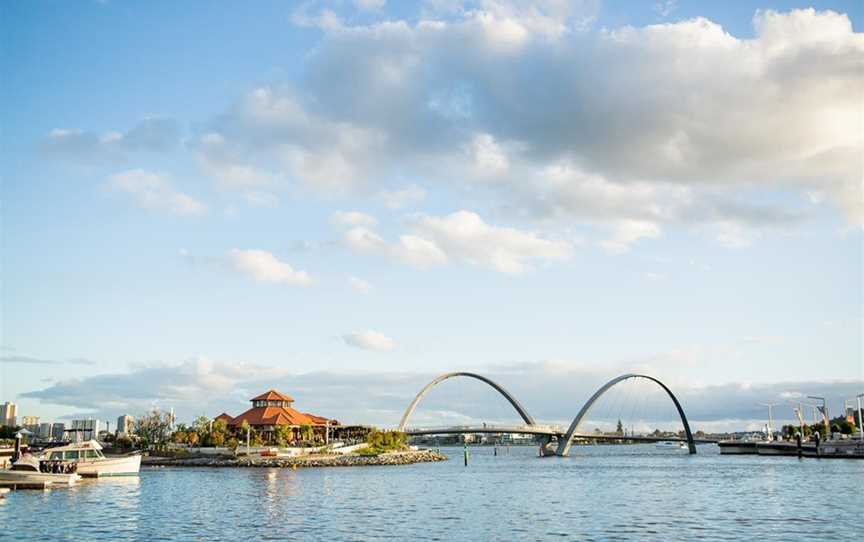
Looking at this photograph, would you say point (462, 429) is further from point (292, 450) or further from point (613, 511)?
point (613, 511)

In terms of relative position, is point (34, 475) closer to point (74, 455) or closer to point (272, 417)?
point (74, 455)

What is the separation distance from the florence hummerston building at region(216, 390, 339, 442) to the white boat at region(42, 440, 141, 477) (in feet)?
143

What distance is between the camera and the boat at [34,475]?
6350 centimetres

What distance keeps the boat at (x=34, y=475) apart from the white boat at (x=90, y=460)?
13.9 feet

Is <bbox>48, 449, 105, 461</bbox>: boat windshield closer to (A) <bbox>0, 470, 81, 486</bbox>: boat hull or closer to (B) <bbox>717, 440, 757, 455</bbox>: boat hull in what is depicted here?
(A) <bbox>0, 470, 81, 486</bbox>: boat hull

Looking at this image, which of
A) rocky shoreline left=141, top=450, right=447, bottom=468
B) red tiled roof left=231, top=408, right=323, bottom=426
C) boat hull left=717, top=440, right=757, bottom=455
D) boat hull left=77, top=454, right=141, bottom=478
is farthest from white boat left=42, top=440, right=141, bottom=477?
boat hull left=717, top=440, right=757, bottom=455

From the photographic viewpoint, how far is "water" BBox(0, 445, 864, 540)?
3803 cm

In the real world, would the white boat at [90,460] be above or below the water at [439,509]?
above

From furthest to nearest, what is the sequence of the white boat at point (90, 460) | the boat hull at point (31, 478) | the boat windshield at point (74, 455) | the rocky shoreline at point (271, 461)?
the rocky shoreline at point (271, 461) → the boat windshield at point (74, 455) → the white boat at point (90, 460) → the boat hull at point (31, 478)

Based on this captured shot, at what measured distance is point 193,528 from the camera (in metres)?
40.3

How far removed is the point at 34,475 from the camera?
210ft

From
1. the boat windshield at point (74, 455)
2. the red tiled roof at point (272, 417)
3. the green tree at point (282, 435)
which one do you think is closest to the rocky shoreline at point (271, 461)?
the green tree at point (282, 435)

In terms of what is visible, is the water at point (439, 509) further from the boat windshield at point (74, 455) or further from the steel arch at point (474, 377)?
the steel arch at point (474, 377)

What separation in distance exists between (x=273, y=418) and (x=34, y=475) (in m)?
64.8
